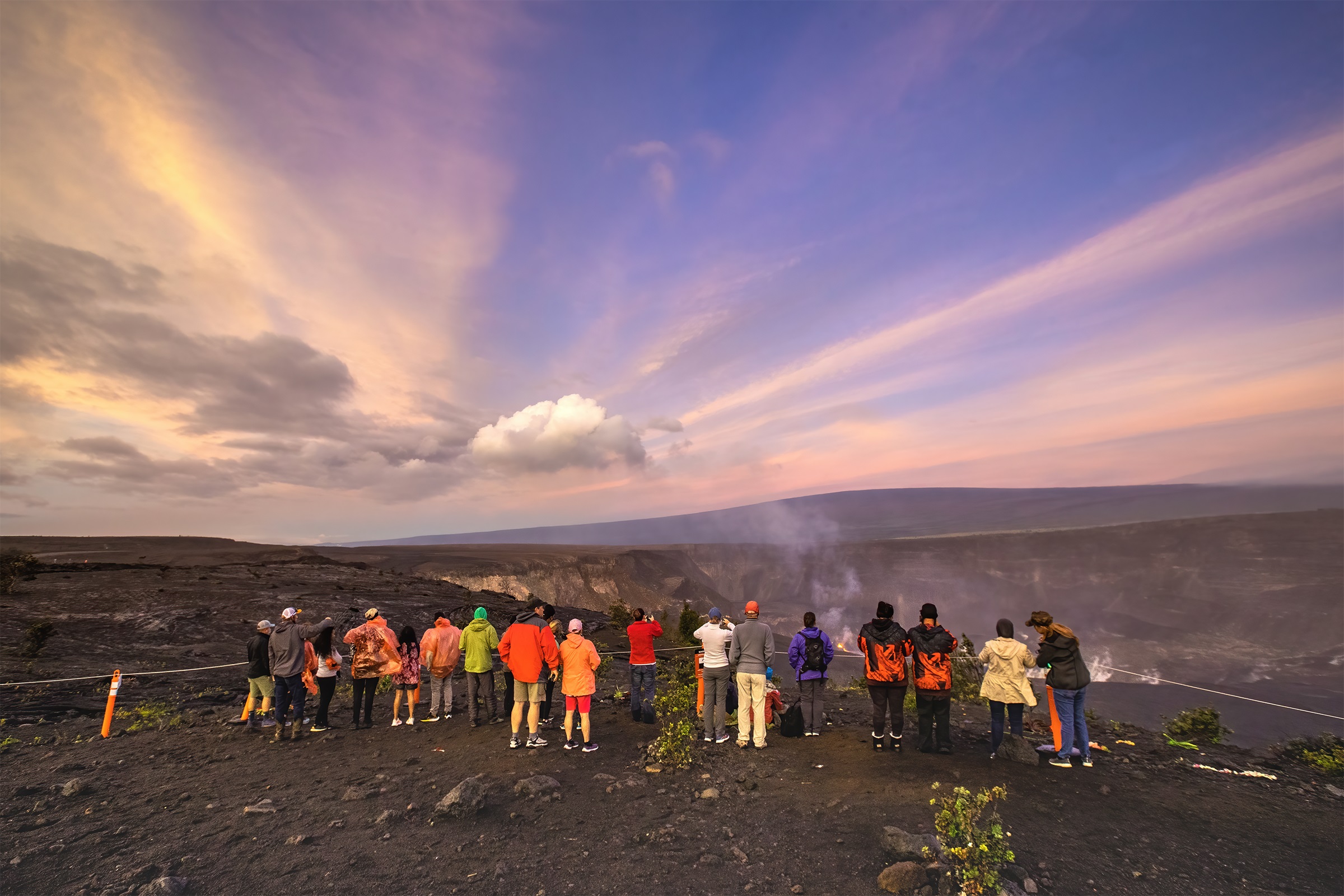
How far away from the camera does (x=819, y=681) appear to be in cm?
1083

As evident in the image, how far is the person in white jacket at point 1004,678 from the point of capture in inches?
358

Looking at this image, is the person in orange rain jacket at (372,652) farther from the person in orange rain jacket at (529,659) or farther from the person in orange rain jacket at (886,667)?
the person in orange rain jacket at (886,667)

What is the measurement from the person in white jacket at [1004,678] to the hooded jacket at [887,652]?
3.88ft

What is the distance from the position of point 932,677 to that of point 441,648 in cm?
944

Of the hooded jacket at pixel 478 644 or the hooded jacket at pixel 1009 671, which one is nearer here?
the hooded jacket at pixel 1009 671

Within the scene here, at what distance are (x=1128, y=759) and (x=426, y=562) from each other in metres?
61.9

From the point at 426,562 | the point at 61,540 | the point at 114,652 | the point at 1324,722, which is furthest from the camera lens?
the point at 61,540

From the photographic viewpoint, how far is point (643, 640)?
10883 millimetres

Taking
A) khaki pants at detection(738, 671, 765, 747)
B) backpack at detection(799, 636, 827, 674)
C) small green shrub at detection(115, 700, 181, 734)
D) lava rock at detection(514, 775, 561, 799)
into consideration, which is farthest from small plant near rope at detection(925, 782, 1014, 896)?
small green shrub at detection(115, 700, 181, 734)

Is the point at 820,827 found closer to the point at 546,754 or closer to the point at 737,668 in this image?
the point at 737,668

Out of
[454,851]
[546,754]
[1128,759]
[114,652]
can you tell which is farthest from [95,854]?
[114,652]

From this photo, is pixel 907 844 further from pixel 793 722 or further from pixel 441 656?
pixel 441 656

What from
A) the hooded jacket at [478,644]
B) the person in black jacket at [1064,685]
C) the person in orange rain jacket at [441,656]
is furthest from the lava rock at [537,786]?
the person in black jacket at [1064,685]

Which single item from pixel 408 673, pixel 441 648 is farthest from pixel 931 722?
pixel 408 673
